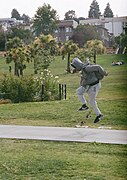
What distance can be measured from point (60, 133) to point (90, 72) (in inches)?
16.7

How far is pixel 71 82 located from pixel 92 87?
13.3 feet

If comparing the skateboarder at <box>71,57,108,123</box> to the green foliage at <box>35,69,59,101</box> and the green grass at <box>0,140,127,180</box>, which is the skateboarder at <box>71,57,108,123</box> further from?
the green foliage at <box>35,69,59,101</box>

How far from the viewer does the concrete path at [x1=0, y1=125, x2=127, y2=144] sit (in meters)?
2.18

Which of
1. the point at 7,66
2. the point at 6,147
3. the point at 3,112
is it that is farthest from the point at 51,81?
the point at 7,66

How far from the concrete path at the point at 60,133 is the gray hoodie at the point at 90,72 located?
31cm

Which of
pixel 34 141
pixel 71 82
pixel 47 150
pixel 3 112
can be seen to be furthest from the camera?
pixel 71 82

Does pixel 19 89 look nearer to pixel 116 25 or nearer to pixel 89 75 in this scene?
pixel 89 75

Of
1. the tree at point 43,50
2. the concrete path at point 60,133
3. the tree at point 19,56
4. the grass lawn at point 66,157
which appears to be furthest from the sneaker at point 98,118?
the tree at point 43,50

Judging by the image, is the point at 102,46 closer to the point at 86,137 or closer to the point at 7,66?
the point at 7,66

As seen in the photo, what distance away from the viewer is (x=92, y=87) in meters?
2.38

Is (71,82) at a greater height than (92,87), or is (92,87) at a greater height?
(92,87)

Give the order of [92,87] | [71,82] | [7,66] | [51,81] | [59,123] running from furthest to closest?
[7,66] → [71,82] → [51,81] → [59,123] → [92,87]

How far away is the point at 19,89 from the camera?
454cm

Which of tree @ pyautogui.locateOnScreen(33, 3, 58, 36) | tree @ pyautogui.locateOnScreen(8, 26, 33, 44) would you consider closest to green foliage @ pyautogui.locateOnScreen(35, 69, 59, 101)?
tree @ pyautogui.locateOnScreen(8, 26, 33, 44)
